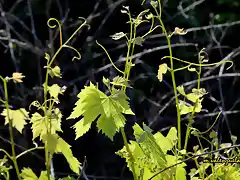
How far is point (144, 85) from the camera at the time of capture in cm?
271

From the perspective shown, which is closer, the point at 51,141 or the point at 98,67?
the point at 51,141

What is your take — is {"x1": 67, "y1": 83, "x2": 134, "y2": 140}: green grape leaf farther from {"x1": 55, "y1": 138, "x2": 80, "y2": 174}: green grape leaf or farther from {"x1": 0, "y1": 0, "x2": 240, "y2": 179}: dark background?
{"x1": 0, "y1": 0, "x2": 240, "y2": 179}: dark background

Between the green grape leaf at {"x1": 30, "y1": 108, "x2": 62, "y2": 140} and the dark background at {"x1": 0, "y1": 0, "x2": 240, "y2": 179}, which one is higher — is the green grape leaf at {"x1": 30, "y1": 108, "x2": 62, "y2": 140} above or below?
above

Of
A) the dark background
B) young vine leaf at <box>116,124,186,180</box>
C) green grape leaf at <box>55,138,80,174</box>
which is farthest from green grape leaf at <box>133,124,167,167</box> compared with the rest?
the dark background

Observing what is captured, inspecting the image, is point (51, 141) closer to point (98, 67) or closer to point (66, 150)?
point (66, 150)

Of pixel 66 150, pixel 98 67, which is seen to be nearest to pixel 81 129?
pixel 66 150

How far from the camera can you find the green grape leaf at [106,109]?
89 cm

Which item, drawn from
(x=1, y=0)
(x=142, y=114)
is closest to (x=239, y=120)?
(x=142, y=114)

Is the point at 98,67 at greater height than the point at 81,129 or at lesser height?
lesser

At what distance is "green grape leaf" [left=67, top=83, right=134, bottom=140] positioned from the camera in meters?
0.89

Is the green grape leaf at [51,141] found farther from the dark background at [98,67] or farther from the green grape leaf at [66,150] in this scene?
the dark background at [98,67]

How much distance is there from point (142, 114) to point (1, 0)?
29.0 inches

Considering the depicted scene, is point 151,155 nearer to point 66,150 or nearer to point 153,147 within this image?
point 153,147

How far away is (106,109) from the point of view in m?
0.90
